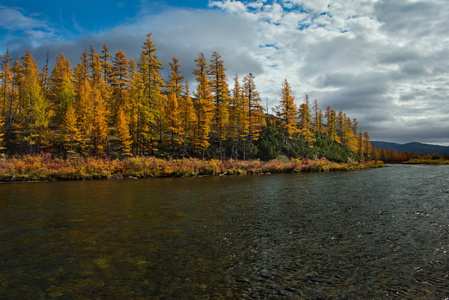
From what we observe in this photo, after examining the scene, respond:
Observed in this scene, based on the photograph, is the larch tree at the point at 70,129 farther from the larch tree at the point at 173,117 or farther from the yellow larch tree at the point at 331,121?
the yellow larch tree at the point at 331,121

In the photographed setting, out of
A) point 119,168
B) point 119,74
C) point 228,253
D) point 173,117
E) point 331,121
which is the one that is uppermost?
point 119,74

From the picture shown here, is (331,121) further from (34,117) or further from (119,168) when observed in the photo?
(34,117)

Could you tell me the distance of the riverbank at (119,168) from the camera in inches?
967

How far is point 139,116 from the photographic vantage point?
135 feet

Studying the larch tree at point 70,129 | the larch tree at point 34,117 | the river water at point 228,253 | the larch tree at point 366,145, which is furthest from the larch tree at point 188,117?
the larch tree at point 366,145

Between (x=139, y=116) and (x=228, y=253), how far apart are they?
39.4m

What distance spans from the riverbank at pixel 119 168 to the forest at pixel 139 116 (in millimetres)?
7904

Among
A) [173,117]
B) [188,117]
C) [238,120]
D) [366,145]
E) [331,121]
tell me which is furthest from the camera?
[366,145]

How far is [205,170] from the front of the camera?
31.1 metres

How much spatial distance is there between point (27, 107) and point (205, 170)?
3271 centimetres

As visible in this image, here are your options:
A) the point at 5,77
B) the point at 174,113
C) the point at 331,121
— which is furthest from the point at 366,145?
the point at 5,77

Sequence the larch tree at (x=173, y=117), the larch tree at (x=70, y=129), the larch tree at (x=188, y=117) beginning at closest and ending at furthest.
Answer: the larch tree at (x=70, y=129), the larch tree at (x=173, y=117), the larch tree at (x=188, y=117)

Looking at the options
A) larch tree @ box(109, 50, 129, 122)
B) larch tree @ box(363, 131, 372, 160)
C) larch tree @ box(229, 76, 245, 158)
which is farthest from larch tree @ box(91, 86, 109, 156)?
larch tree @ box(363, 131, 372, 160)

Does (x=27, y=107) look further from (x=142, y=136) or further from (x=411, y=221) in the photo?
(x=411, y=221)
